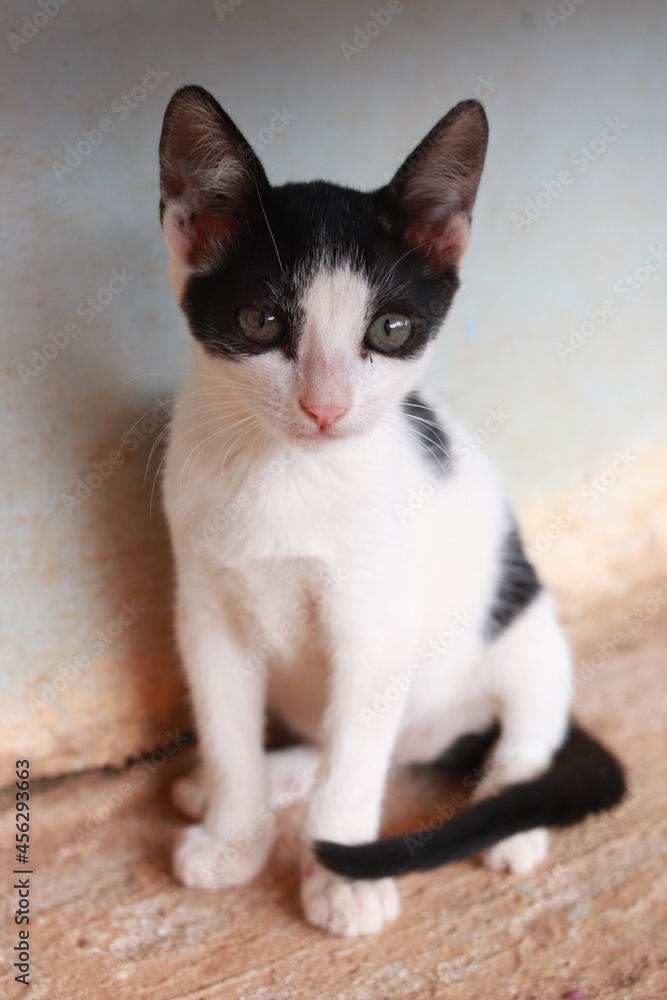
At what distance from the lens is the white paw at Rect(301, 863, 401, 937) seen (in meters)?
1.40

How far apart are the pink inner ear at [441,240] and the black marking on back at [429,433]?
24 centimetres

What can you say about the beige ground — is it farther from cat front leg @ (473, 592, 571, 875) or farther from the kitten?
cat front leg @ (473, 592, 571, 875)

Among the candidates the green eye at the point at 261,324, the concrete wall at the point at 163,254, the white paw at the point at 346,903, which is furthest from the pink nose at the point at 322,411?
the white paw at the point at 346,903

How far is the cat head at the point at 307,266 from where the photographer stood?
118 cm

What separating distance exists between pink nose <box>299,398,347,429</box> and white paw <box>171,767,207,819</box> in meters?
0.91

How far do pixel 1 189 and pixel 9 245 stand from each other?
0.09m

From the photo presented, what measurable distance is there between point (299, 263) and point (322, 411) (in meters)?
0.24

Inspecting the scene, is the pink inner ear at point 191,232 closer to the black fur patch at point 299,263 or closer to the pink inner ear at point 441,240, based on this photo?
the black fur patch at point 299,263

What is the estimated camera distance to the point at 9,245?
149 centimetres

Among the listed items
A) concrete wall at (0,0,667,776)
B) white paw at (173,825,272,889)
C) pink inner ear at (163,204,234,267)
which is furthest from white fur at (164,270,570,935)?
concrete wall at (0,0,667,776)

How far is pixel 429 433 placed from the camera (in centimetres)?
154

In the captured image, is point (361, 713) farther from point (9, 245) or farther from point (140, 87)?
point (140, 87)

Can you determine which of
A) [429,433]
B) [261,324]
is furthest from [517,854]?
[261,324]

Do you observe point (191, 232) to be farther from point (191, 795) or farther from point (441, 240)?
point (191, 795)
